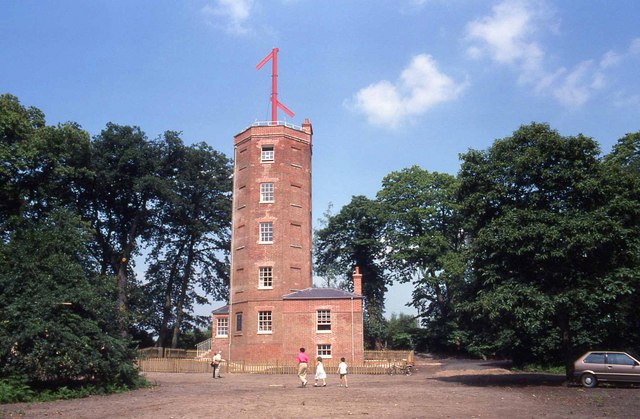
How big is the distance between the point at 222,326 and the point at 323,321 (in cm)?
1084

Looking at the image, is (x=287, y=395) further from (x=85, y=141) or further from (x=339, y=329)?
(x=85, y=141)

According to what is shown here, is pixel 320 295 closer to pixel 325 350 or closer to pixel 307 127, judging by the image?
pixel 325 350

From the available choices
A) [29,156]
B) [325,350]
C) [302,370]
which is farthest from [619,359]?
[29,156]

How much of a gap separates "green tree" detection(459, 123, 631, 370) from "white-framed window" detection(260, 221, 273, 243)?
19.7 m

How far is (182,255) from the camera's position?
191ft

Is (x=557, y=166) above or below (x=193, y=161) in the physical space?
below

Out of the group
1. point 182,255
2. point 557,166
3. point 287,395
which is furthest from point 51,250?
point 182,255

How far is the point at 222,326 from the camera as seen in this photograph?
47.7 meters

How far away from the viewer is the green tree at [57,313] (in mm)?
20672

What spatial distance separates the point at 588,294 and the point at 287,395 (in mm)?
12578

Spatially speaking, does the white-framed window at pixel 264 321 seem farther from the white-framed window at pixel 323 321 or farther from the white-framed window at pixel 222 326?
the white-framed window at pixel 222 326

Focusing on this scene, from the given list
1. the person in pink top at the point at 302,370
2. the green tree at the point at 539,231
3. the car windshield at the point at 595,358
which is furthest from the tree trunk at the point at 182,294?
the car windshield at the point at 595,358

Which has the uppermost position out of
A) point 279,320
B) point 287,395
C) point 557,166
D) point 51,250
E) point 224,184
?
point 224,184

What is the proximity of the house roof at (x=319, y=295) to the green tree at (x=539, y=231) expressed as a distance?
48.7 feet
